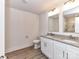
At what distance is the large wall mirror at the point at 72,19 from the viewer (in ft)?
8.85

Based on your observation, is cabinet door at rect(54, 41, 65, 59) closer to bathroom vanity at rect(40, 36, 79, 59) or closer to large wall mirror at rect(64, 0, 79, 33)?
bathroom vanity at rect(40, 36, 79, 59)

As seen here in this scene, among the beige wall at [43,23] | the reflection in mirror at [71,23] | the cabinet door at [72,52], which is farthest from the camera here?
the beige wall at [43,23]

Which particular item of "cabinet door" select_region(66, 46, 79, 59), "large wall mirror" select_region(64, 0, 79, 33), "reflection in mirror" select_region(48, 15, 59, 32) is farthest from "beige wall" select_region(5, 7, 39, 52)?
"cabinet door" select_region(66, 46, 79, 59)

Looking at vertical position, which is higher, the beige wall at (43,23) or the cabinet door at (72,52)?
the beige wall at (43,23)

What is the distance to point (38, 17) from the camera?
16.8 ft

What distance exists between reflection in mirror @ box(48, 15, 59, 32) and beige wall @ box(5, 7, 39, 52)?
1.20 m

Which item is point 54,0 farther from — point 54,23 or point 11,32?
point 11,32

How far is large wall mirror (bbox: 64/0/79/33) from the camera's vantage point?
8.85 feet

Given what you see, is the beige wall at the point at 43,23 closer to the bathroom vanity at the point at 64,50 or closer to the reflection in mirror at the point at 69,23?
the reflection in mirror at the point at 69,23

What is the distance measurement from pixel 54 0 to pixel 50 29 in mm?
1387

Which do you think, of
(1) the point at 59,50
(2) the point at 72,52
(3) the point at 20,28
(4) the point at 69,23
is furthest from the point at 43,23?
(2) the point at 72,52

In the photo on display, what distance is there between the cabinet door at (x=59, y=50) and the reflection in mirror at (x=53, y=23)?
4.23 feet

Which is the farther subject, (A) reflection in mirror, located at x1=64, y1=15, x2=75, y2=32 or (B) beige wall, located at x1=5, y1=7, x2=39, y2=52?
(B) beige wall, located at x1=5, y1=7, x2=39, y2=52

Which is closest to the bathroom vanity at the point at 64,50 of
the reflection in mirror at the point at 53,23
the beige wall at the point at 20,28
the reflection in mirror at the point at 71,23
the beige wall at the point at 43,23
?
the reflection in mirror at the point at 71,23
